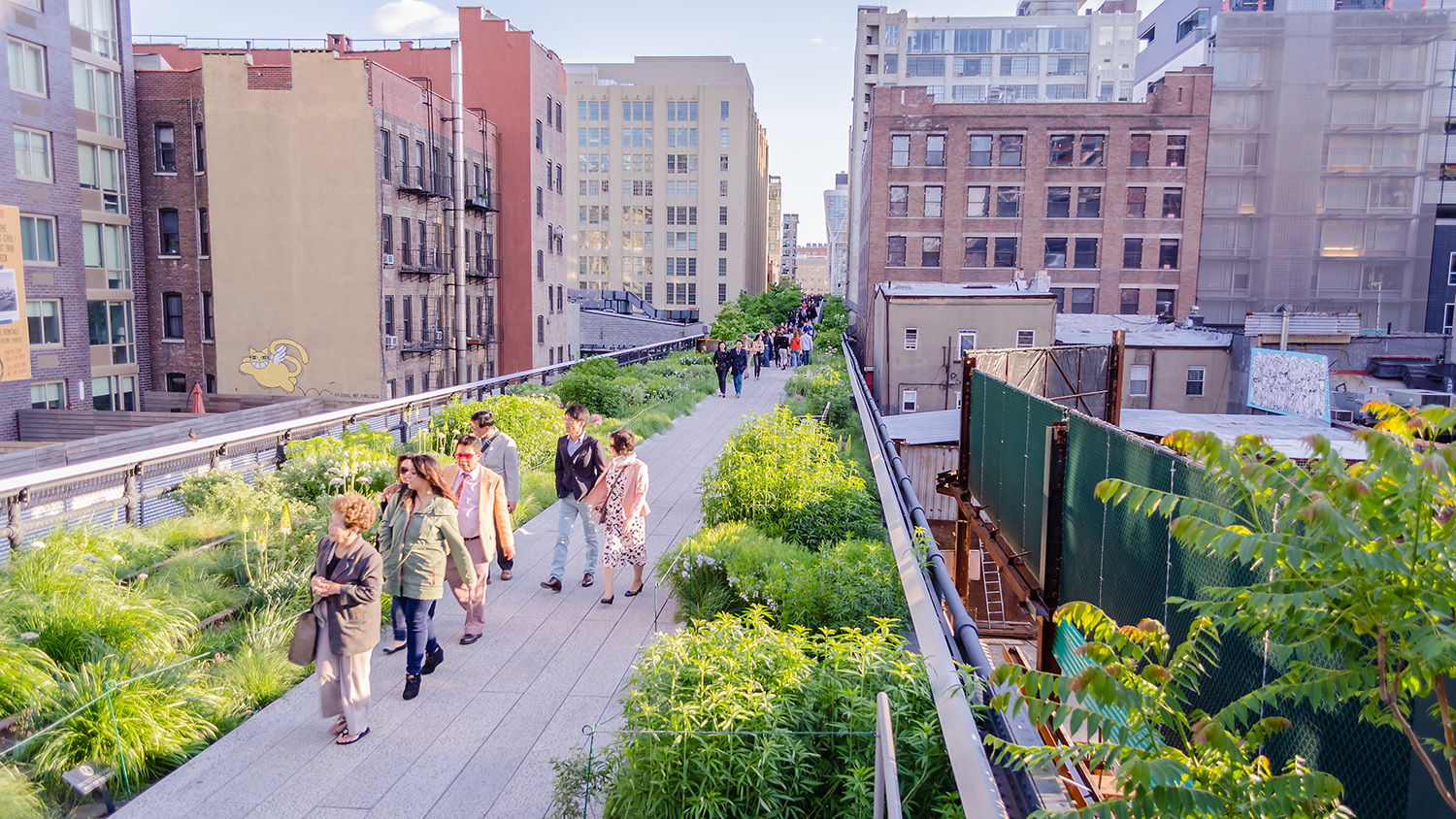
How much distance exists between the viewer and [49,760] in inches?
227

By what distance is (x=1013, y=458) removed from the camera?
36.6ft

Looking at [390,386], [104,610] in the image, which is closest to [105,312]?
[390,386]

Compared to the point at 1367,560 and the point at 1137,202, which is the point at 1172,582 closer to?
the point at 1367,560

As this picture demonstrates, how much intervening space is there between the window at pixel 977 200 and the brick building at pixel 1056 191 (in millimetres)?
69

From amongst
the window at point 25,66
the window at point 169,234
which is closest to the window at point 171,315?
the window at point 169,234

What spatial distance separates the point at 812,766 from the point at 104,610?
5.65 m

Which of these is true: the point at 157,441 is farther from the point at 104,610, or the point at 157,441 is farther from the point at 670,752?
the point at 670,752

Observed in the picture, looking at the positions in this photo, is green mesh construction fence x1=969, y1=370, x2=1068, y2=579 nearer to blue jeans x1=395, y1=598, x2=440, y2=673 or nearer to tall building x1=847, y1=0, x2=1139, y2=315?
blue jeans x1=395, y1=598, x2=440, y2=673

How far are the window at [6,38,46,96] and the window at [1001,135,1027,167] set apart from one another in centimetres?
5527

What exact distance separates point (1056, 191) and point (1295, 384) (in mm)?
34348

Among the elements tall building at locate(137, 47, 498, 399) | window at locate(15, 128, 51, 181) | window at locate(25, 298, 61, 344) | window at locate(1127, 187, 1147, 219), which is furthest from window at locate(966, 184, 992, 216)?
window at locate(25, 298, 61, 344)

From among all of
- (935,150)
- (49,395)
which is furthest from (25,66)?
(935,150)

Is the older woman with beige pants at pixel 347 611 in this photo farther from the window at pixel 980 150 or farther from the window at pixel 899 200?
the window at pixel 980 150

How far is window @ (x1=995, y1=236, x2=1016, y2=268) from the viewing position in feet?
223
